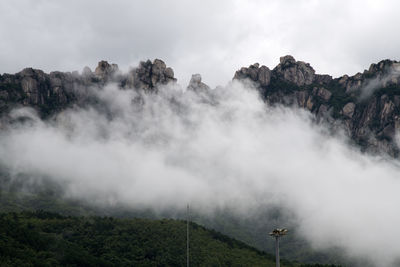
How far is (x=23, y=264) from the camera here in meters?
193

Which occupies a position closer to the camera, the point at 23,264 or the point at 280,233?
the point at 280,233

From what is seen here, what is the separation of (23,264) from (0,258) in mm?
9773

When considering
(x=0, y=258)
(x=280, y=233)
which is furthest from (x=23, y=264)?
(x=280, y=233)

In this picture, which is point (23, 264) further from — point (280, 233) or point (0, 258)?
point (280, 233)

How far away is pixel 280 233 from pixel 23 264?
150 m

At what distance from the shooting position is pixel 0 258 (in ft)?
625

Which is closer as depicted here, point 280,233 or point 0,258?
point 280,233

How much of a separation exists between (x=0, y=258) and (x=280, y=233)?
15364 cm

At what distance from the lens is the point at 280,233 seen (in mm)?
79125
